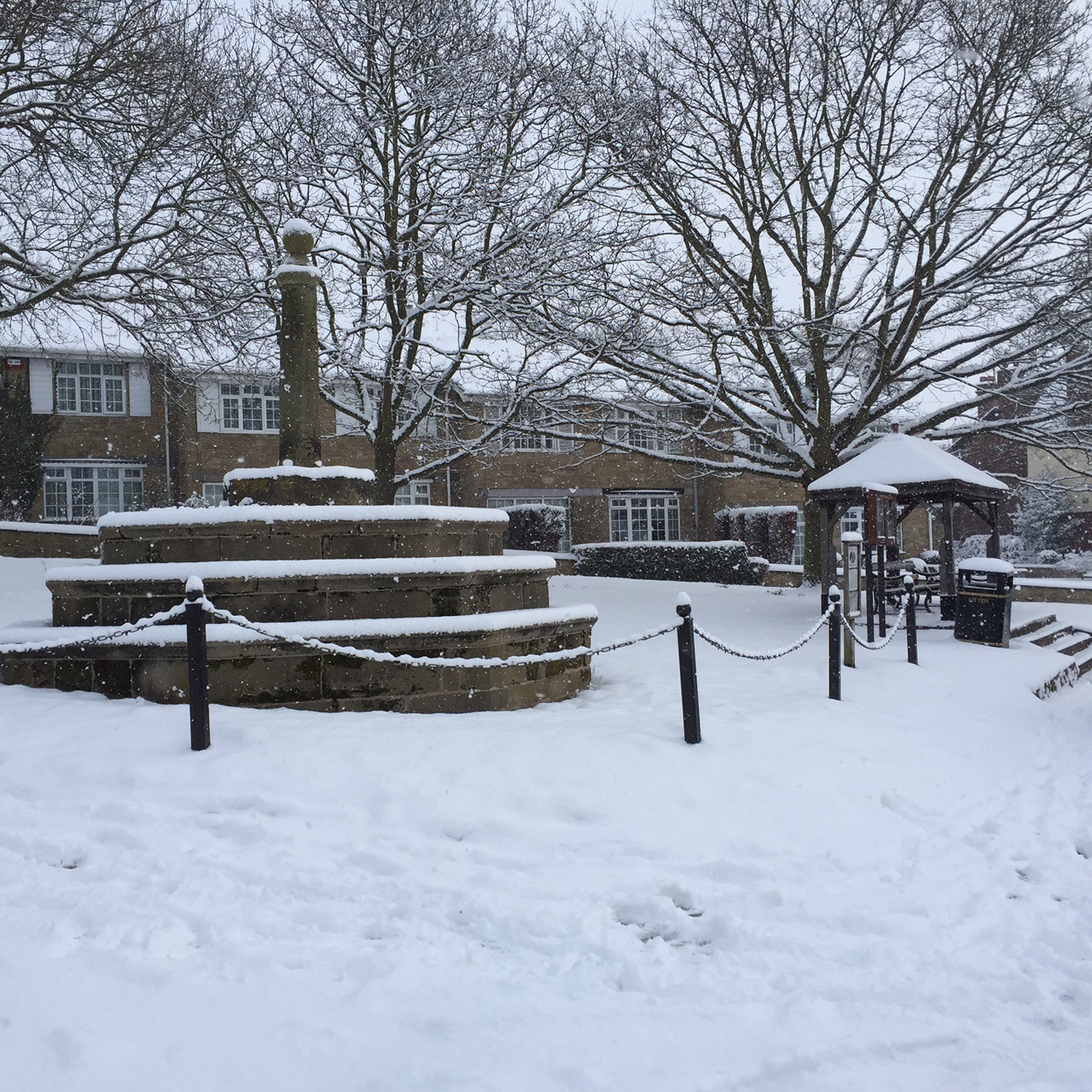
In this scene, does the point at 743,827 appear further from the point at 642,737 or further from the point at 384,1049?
the point at 384,1049

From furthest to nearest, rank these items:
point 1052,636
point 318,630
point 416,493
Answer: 1. point 416,493
2. point 1052,636
3. point 318,630

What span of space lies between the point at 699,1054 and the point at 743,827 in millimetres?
1941

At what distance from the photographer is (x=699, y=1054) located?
2898 mm

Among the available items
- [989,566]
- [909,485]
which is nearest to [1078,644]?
[989,566]

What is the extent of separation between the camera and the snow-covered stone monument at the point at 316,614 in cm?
620

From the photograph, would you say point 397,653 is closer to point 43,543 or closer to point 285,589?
point 285,589

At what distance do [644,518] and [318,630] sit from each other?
2394 centimetres

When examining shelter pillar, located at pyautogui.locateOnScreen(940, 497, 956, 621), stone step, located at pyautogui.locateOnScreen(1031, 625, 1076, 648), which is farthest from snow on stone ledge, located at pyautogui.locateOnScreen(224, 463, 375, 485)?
stone step, located at pyautogui.locateOnScreen(1031, 625, 1076, 648)

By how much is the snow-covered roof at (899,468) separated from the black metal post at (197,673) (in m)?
9.79

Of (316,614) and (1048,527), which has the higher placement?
(1048,527)

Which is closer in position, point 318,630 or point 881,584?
point 318,630

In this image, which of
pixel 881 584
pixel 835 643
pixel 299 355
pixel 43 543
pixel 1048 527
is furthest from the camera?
pixel 1048 527

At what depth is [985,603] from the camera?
11.8m

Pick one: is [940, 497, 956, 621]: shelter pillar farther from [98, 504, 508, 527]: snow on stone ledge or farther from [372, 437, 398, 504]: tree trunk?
[98, 504, 508, 527]: snow on stone ledge
